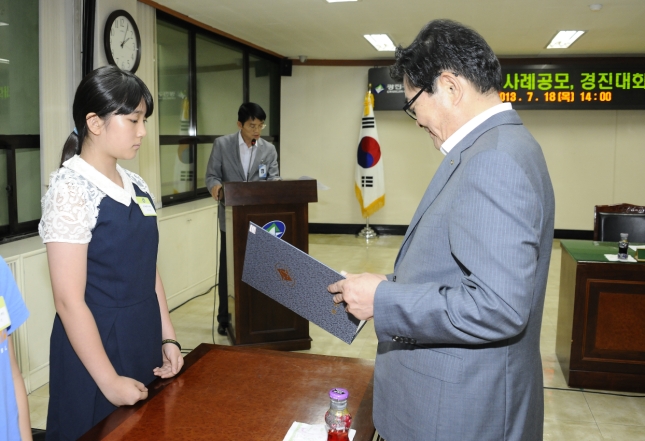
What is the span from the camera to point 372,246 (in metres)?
8.05

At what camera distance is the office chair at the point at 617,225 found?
4.09 meters

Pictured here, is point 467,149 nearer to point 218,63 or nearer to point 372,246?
point 218,63

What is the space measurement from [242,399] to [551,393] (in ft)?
8.59

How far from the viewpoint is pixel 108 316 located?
4.91ft

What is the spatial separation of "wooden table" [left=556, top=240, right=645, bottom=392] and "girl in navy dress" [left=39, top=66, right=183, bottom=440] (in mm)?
2765

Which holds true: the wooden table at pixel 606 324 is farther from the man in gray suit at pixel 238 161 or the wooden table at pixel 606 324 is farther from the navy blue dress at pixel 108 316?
the navy blue dress at pixel 108 316

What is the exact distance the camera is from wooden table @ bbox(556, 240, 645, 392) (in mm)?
3391

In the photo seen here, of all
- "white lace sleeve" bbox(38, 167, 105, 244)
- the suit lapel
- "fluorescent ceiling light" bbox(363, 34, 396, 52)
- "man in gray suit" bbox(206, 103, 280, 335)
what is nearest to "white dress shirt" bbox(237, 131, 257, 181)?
"man in gray suit" bbox(206, 103, 280, 335)

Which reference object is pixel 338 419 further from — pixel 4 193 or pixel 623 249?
pixel 4 193

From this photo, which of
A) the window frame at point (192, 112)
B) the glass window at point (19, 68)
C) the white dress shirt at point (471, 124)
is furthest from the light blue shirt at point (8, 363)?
the window frame at point (192, 112)

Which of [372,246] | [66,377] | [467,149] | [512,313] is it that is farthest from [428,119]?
[372,246]

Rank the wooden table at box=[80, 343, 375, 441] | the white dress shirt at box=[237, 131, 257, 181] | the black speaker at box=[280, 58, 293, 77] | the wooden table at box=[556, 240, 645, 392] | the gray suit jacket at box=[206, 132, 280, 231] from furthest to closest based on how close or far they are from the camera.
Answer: the black speaker at box=[280, 58, 293, 77] < the white dress shirt at box=[237, 131, 257, 181] < the gray suit jacket at box=[206, 132, 280, 231] < the wooden table at box=[556, 240, 645, 392] < the wooden table at box=[80, 343, 375, 441]

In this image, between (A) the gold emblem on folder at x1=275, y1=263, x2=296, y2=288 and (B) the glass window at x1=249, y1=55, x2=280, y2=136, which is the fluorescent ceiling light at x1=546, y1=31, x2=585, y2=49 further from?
(A) the gold emblem on folder at x1=275, y1=263, x2=296, y2=288

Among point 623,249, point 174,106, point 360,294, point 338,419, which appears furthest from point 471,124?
point 174,106
